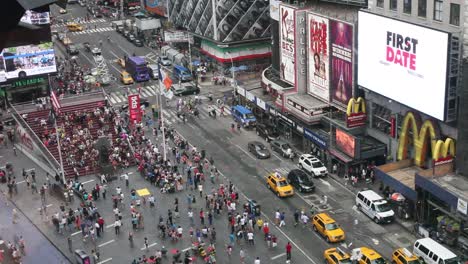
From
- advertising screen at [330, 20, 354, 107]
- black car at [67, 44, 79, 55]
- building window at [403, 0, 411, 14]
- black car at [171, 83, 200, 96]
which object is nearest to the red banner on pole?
black car at [171, 83, 200, 96]

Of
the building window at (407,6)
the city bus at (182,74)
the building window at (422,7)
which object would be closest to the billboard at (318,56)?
the building window at (407,6)

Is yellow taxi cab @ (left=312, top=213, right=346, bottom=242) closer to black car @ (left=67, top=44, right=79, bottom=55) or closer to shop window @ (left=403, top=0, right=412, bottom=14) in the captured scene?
shop window @ (left=403, top=0, right=412, bottom=14)

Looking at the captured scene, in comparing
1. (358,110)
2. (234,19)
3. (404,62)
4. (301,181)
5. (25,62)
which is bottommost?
(301,181)

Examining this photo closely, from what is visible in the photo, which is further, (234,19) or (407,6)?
(234,19)

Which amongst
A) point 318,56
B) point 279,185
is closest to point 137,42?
point 318,56

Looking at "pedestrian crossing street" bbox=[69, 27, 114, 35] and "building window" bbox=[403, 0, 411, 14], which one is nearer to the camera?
"building window" bbox=[403, 0, 411, 14]

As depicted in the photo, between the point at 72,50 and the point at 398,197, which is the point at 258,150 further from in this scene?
the point at 72,50

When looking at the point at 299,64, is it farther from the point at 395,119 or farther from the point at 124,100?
the point at 124,100
